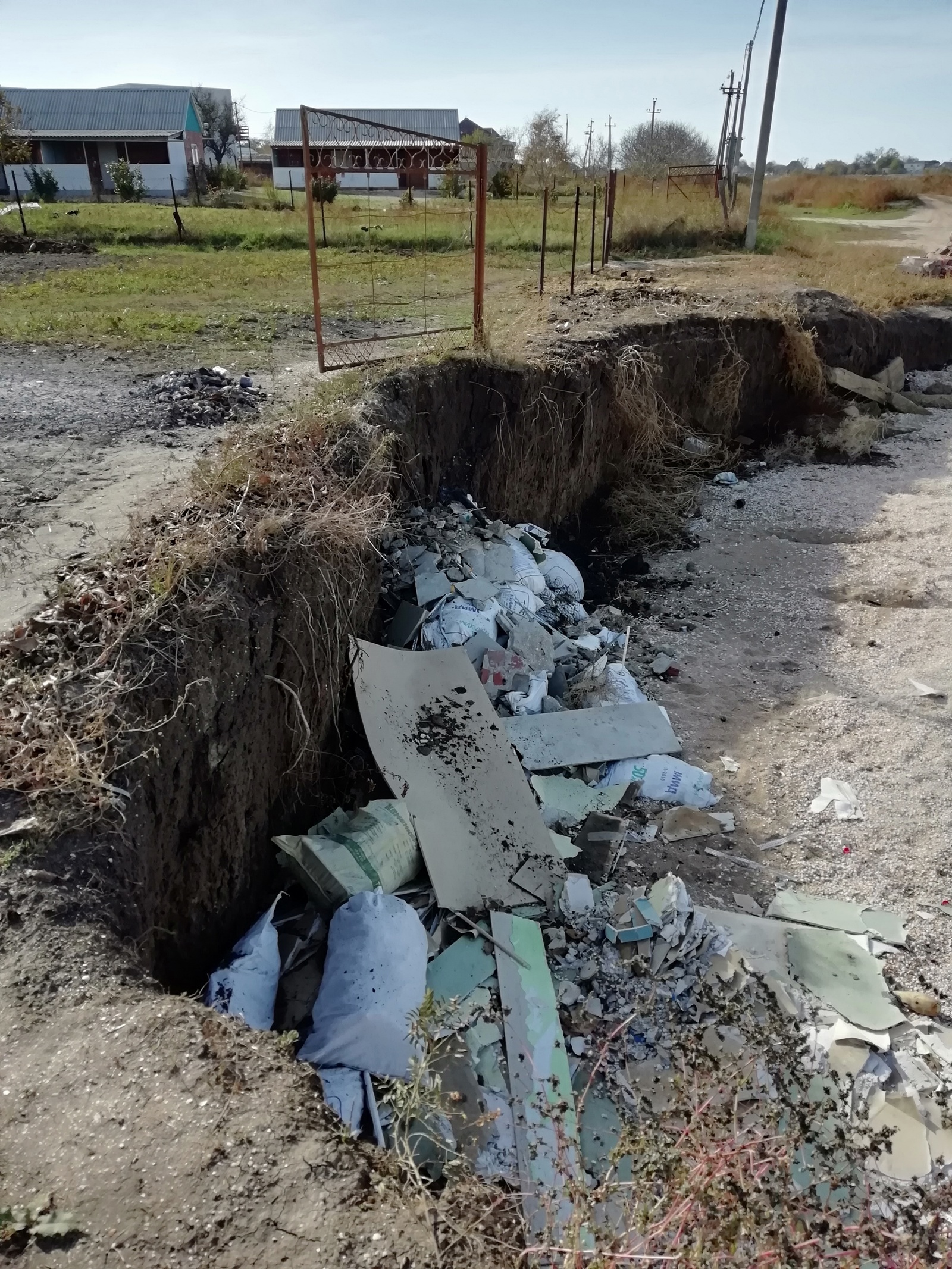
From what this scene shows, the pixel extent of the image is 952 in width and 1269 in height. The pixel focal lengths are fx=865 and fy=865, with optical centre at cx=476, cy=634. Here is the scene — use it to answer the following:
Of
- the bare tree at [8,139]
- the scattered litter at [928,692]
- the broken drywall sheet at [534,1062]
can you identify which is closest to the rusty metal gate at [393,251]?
the scattered litter at [928,692]

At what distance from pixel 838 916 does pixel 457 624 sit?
2745 mm

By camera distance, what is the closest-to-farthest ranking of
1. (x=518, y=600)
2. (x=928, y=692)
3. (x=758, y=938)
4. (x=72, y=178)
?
(x=758, y=938) → (x=928, y=692) → (x=518, y=600) → (x=72, y=178)

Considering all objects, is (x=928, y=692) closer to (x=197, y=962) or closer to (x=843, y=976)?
(x=843, y=976)

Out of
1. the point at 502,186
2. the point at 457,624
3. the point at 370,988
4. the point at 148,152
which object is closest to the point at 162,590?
the point at 370,988

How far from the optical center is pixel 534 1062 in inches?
139

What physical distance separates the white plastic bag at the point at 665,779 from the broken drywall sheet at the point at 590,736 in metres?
0.08

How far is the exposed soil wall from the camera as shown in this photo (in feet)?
10.4

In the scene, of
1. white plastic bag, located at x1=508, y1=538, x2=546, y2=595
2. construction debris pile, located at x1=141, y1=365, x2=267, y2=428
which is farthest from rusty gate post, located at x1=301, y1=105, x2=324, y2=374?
white plastic bag, located at x1=508, y1=538, x2=546, y2=595

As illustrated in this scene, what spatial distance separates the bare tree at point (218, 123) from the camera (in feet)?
142

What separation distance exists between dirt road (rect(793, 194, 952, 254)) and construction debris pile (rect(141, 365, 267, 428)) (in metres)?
17.9

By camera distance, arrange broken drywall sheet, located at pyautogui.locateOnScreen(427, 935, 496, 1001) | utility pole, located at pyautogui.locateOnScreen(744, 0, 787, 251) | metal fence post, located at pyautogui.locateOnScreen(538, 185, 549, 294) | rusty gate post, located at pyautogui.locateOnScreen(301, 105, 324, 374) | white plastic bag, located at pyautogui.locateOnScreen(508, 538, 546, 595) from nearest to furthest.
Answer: broken drywall sheet, located at pyautogui.locateOnScreen(427, 935, 496, 1001) → rusty gate post, located at pyautogui.locateOnScreen(301, 105, 324, 374) → white plastic bag, located at pyautogui.locateOnScreen(508, 538, 546, 595) → metal fence post, located at pyautogui.locateOnScreen(538, 185, 549, 294) → utility pole, located at pyautogui.locateOnScreen(744, 0, 787, 251)

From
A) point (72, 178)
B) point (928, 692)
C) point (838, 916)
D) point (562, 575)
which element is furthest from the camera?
point (72, 178)

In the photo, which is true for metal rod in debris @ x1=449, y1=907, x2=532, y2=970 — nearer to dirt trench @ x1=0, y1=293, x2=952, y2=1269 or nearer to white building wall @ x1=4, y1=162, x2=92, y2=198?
dirt trench @ x1=0, y1=293, x2=952, y2=1269

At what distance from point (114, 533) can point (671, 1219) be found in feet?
12.9
